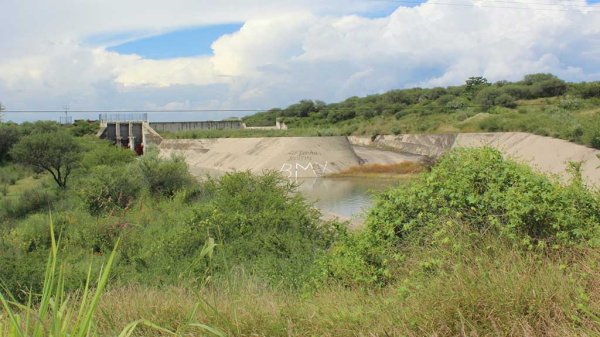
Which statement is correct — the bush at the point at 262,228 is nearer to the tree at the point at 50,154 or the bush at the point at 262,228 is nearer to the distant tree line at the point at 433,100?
the tree at the point at 50,154

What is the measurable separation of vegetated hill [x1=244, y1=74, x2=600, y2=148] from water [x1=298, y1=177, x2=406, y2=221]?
11.9 metres

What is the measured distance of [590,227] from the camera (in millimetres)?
4984

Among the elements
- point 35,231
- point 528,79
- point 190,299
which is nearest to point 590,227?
point 190,299

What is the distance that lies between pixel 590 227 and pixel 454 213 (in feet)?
3.64

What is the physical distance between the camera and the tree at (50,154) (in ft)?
117

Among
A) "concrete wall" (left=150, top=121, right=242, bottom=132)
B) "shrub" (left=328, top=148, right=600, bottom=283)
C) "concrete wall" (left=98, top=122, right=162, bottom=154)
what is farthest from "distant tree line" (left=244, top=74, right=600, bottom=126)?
"shrub" (left=328, top=148, right=600, bottom=283)

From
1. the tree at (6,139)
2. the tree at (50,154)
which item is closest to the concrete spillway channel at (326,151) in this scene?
the tree at (50,154)

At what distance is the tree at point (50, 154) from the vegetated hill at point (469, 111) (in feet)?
93.3

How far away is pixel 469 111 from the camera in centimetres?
6262

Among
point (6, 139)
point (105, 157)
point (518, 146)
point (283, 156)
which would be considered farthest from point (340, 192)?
point (6, 139)

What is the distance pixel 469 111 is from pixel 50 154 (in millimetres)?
42511

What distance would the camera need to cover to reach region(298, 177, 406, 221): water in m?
27.0

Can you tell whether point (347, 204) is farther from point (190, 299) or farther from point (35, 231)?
point (190, 299)

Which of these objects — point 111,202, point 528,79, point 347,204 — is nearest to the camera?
point 111,202
